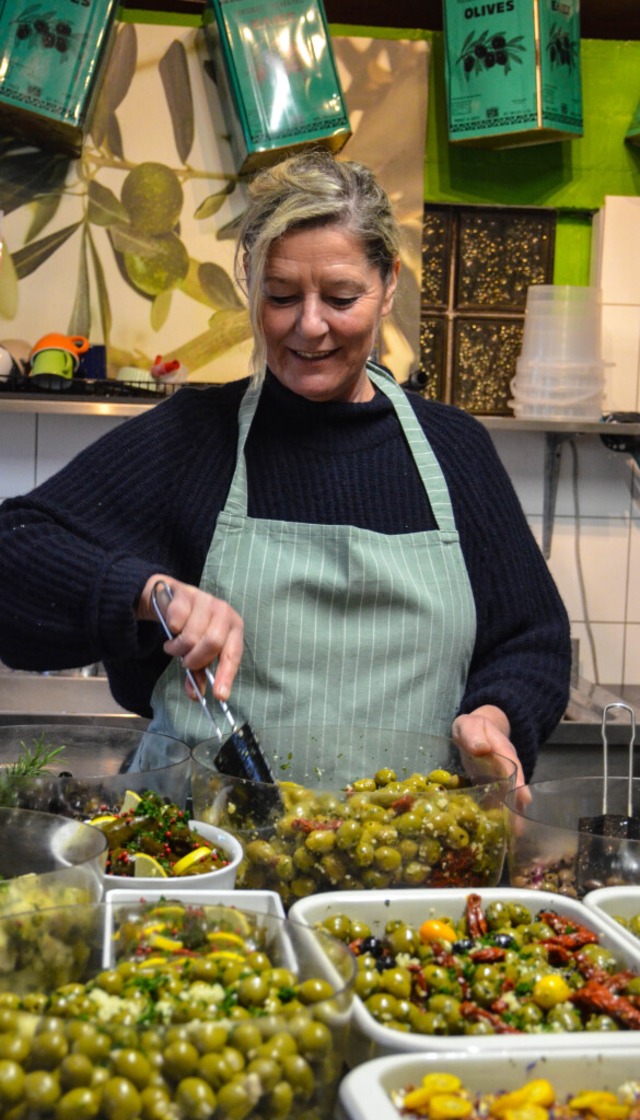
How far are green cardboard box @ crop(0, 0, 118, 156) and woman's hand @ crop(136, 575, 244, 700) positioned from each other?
1902 mm

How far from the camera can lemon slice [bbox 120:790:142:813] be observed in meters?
1.18

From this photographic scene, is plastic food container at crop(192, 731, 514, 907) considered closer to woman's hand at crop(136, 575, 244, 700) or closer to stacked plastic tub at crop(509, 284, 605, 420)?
woman's hand at crop(136, 575, 244, 700)

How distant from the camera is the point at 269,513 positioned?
1.73m

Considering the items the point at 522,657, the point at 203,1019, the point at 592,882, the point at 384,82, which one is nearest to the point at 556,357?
the point at 384,82

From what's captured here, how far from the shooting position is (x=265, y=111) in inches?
117

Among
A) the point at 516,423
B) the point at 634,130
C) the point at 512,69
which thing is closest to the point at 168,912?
the point at 516,423

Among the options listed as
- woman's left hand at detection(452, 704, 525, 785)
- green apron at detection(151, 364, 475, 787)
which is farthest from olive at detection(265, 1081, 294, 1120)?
A: green apron at detection(151, 364, 475, 787)

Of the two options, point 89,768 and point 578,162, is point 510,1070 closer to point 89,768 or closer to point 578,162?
point 89,768

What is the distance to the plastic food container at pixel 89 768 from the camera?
3.91 ft

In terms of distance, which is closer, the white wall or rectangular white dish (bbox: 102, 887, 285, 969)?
rectangular white dish (bbox: 102, 887, 285, 969)

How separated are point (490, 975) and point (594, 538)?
2515 mm

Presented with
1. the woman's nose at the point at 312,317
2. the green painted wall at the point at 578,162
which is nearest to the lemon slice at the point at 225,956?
the woman's nose at the point at 312,317

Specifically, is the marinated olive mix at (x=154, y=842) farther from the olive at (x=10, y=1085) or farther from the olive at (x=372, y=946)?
the olive at (x=10, y=1085)

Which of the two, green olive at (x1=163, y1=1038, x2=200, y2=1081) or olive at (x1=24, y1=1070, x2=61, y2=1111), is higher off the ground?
green olive at (x1=163, y1=1038, x2=200, y2=1081)
